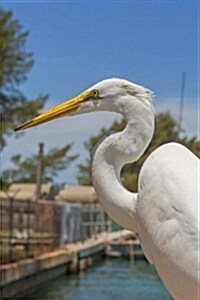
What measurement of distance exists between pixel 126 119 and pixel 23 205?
41.0ft

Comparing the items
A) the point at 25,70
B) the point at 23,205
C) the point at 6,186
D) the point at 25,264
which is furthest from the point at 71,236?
the point at 25,264

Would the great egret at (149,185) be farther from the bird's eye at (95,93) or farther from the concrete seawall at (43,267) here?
the concrete seawall at (43,267)

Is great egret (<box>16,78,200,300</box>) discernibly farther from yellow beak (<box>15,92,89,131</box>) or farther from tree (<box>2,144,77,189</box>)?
Result: tree (<box>2,144,77,189</box>)

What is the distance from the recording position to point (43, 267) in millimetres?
14789

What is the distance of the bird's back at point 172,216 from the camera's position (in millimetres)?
2236

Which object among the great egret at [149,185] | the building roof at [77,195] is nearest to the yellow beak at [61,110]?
the great egret at [149,185]

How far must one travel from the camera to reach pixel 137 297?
14781 millimetres

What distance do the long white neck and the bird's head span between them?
0.13ft

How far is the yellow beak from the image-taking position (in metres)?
2.73

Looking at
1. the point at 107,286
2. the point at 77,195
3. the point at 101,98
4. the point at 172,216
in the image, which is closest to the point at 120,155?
the point at 101,98

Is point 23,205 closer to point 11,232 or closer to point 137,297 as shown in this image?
point 11,232

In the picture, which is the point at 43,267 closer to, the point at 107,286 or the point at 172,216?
the point at 107,286

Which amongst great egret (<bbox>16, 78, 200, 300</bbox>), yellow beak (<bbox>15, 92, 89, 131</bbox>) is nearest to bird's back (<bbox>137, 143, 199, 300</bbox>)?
great egret (<bbox>16, 78, 200, 300</bbox>)

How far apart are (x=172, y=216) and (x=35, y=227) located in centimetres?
1466
